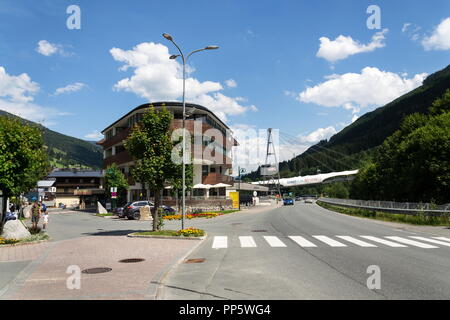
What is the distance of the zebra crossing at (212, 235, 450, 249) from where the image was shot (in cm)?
1404

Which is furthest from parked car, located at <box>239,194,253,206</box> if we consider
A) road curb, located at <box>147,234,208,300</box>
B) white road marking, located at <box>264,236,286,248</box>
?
road curb, located at <box>147,234,208,300</box>

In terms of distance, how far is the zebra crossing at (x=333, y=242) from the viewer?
14039 mm

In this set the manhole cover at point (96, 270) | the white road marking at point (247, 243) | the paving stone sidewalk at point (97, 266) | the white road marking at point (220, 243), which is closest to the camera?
the paving stone sidewalk at point (97, 266)

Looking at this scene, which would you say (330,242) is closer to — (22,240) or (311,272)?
(311,272)

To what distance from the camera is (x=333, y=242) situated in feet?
49.4

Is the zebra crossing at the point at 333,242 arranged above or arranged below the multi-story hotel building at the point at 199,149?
below

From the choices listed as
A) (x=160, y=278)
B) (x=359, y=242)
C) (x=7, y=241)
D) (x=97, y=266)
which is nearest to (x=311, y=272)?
(x=160, y=278)

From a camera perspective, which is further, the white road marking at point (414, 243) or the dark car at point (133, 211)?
the dark car at point (133, 211)

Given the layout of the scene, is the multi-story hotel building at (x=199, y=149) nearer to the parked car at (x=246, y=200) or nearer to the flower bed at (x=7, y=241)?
the parked car at (x=246, y=200)

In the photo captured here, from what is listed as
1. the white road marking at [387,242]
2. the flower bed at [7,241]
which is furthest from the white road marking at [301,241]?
the flower bed at [7,241]
